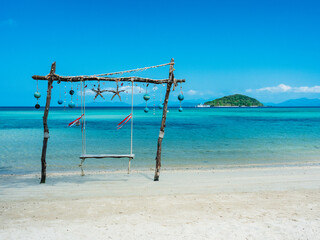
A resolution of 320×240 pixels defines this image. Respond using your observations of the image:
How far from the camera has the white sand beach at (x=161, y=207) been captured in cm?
524

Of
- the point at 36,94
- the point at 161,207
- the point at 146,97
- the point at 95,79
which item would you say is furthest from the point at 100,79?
the point at 161,207

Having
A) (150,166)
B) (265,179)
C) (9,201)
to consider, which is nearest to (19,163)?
(150,166)

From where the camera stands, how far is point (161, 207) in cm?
660

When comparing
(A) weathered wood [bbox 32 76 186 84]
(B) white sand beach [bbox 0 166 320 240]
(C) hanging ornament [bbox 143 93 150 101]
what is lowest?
(B) white sand beach [bbox 0 166 320 240]

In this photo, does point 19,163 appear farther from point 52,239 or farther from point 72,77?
point 52,239

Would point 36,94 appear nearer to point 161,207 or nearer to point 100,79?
point 100,79

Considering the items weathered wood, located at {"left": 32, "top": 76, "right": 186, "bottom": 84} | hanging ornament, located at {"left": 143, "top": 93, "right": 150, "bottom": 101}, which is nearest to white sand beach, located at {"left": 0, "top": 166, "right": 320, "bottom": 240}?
hanging ornament, located at {"left": 143, "top": 93, "right": 150, "bottom": 101}

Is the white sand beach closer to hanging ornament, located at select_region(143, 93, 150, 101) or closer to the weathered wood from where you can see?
hanging ornament, located at select_region(143, 93, 150, 101)

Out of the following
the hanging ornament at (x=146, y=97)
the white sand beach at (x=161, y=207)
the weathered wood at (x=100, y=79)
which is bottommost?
the white sand beach at (x=161, y=207)

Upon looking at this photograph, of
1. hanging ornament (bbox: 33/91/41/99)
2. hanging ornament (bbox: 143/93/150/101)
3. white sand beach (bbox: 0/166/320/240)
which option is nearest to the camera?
white sand beach (bbox: 0/166/320/240)

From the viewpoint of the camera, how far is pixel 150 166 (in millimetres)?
13094

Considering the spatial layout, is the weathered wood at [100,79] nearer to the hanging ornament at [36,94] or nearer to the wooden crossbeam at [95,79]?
the wooden crossbeam at [95,79]

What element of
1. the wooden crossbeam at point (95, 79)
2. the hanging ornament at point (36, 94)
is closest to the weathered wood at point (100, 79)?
the wooden crossbeam at point (95, 79)

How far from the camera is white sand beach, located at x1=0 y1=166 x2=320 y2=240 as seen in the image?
524 centimetres
